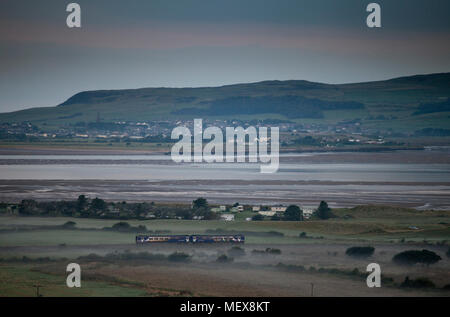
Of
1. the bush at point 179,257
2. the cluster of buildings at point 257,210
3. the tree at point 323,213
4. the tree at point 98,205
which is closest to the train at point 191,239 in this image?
the bush at point 179,257

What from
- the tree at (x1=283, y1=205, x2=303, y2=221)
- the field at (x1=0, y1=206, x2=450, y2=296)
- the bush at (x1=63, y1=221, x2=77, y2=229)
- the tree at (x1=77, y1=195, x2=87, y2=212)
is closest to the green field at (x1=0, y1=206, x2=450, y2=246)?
the field at (x1=0, y1=206, x2=450, y2=296)

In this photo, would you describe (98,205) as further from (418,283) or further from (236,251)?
(418,283)

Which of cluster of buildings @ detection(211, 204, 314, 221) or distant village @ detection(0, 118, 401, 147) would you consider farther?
distant village @ detection(0, 118, 401, 147)

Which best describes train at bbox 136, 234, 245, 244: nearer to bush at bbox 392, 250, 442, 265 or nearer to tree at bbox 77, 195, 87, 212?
bush at bbox 392, 250, 442, 265

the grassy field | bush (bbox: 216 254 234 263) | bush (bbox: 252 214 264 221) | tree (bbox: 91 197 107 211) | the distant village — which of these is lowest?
the grassy field
